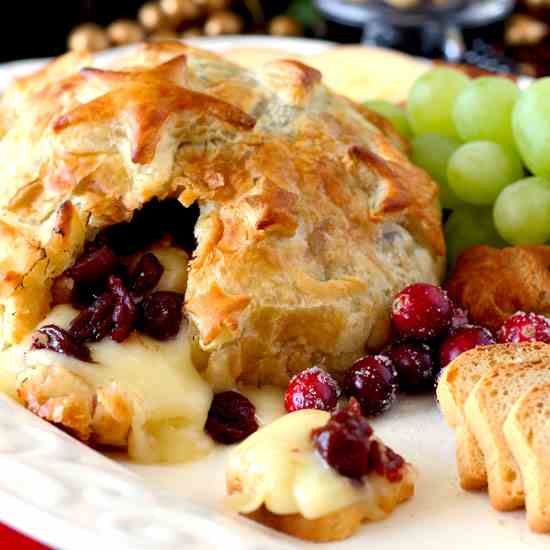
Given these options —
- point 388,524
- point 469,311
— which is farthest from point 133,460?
point 469,311

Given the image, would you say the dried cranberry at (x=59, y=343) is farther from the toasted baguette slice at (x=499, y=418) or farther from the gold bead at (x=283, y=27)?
the gold bead at (x=283, y=27)

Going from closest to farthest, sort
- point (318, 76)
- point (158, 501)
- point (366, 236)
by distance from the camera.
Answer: point (158, 501) → point (366, 236) → point (318, 76)

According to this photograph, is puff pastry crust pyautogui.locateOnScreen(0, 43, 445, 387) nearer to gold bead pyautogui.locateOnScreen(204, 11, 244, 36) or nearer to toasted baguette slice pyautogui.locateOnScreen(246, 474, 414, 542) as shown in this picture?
toasted baguette slice pyautogui.locateOnScreen(246, 474, 414, 542)

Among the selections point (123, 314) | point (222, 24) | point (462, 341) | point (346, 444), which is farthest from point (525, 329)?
point (222, 24)

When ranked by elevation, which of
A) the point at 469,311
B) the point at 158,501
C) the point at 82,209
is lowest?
the point at 469,311

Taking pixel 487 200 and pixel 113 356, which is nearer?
pixel 113 356

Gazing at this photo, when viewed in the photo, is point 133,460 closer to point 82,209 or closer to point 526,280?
point 82,209

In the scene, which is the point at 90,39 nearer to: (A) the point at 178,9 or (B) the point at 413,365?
(A) the point at 178,9
